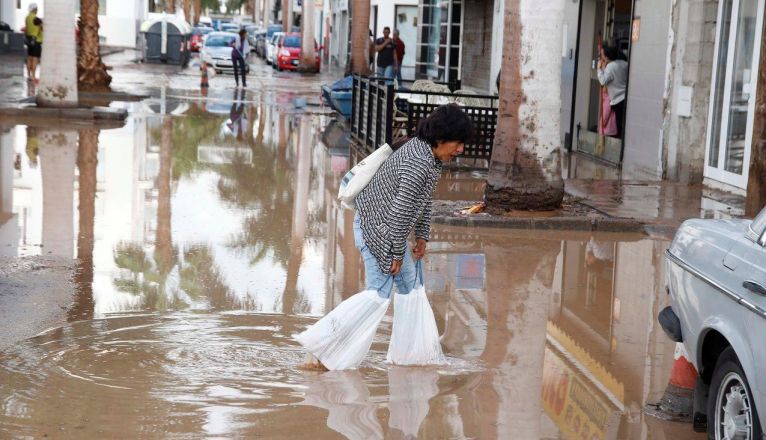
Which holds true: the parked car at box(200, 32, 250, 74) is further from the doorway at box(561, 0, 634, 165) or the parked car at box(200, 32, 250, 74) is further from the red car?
the doorway at box(561, 0, 634, 165)

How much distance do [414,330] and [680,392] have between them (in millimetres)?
1550

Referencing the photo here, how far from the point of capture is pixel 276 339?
738 centimetres

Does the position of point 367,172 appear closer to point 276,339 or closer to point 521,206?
point 276,339

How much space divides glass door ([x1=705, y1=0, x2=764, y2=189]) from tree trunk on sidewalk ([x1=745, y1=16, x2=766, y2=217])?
4.20 m

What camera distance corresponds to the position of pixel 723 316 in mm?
5082

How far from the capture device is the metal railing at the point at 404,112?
639 inches

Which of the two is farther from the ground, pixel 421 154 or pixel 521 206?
pixel 421 154

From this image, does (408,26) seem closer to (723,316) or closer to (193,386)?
(193,386)

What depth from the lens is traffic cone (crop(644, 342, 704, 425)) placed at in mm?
5855

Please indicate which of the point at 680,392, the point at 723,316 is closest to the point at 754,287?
the point at 723,316

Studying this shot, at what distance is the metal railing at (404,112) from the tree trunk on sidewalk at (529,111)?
3.30 metres

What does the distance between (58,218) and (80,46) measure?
17635 mm

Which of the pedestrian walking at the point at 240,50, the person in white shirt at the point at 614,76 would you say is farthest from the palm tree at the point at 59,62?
the pedestrian walking at the point at 240,50

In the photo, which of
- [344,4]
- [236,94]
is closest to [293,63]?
[344,4]
